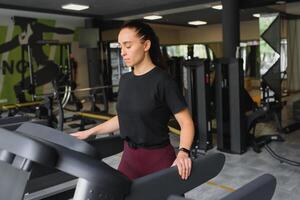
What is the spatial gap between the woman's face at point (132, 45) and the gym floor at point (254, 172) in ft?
6.15

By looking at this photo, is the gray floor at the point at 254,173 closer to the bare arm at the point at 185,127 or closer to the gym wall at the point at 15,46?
the bare arm at the point at 185,127

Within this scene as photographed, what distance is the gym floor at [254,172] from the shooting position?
2.97 meters

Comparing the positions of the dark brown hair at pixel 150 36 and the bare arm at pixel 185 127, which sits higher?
the dark brown hair at pixel 150 36

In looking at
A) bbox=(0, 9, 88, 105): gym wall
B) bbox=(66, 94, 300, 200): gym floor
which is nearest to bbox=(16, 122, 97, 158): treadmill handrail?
bbox=(66, 94, 300, 200): gym floor

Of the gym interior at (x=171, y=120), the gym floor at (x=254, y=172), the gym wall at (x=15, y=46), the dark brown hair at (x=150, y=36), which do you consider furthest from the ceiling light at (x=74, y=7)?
the dark brown hair at (x=150, y=36)

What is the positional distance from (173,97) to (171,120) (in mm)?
2706

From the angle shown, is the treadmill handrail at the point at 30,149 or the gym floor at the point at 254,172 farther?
the gym floor at the point at 254,172

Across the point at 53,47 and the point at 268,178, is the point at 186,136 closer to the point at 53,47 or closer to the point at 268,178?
the point at 268,178

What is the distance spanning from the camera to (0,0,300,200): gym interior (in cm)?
90

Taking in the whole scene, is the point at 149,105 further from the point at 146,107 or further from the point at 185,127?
the point at 185,127

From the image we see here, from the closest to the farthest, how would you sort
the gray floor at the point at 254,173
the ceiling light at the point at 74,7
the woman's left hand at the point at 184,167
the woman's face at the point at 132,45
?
the woman's left hand at the point at 184,167, the woman's face at the point at 132,45, the gray floor at the point at 254,173, the ceiling light at the point at 74,7

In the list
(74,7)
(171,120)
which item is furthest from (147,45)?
(74,7)

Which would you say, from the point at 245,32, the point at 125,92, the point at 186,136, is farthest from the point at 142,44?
the point at 245,32

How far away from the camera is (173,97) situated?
1419mm
